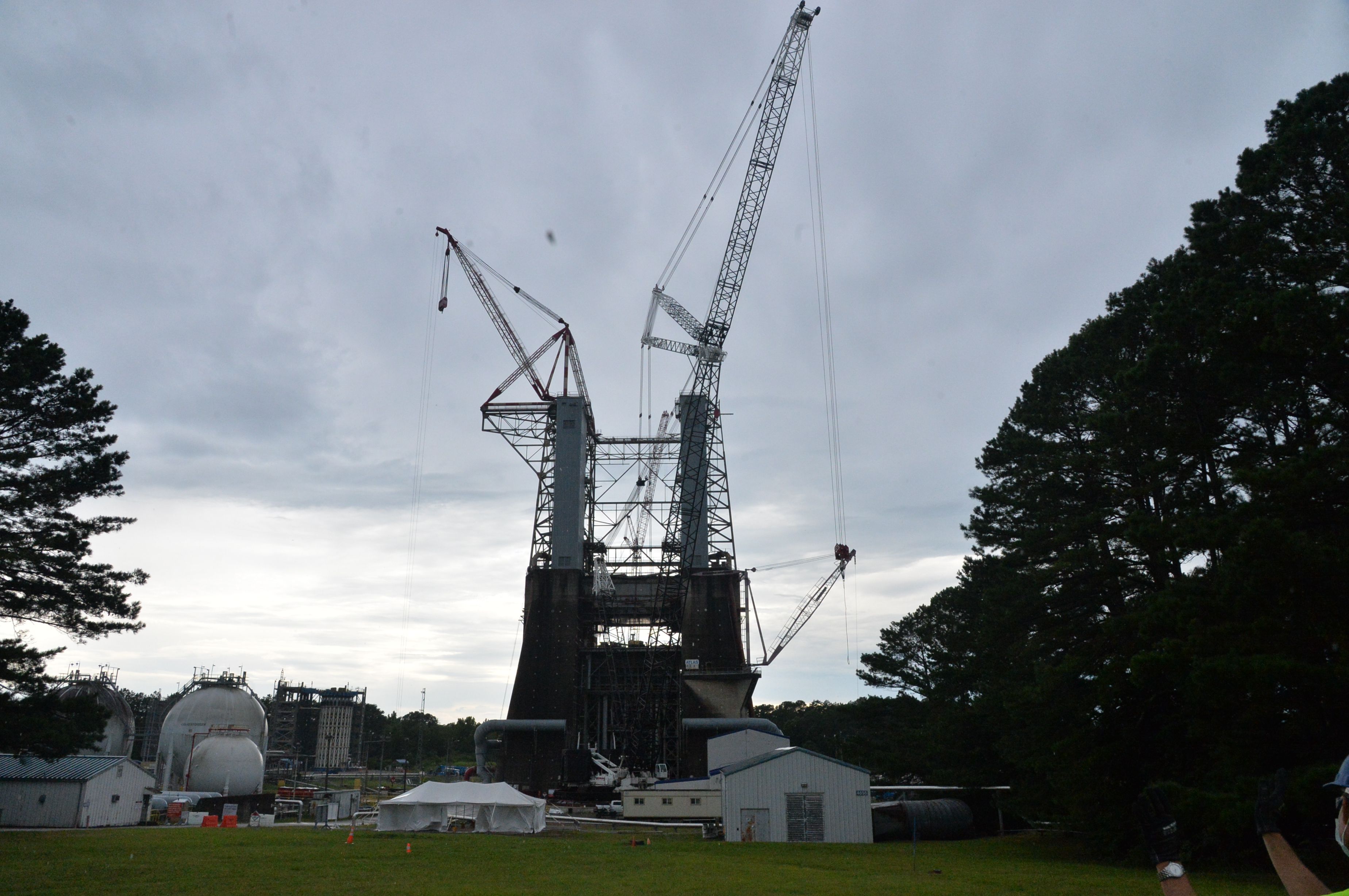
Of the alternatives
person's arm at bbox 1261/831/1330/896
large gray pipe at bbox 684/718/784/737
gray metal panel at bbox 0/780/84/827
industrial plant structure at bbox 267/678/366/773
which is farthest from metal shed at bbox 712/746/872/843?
industrial plant structure at bbox 267/678/366/773

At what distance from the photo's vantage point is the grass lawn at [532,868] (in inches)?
826

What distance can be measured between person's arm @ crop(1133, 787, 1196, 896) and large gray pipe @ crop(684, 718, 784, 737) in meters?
64.1

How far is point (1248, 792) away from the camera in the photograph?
22109 mm

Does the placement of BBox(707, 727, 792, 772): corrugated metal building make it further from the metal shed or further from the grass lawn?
the grass lawn

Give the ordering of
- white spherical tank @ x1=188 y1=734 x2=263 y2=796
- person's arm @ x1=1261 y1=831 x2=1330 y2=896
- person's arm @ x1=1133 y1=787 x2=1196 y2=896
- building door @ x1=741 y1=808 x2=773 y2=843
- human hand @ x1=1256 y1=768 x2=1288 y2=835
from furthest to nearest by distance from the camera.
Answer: white spherical tank @ x1=188 y1=734 x2=263 y2=796
building door @ x1=741 y1=808 x2=773 y2=843
human hand @ x1=1256 y1=768 x2=1288 y2=835
person's arm @ x1=1133 y1=787 x2=1196 y2=896
person's arm @ x1=1261 y1=831 x2=1330 y2=896

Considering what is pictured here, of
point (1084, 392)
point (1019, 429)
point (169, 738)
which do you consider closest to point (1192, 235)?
point (1084, 392)

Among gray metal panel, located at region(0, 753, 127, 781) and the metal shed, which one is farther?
gray metal panel, located at region(0, 753, 127, 781)

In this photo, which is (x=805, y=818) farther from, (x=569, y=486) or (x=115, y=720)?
(x=115, y=720)

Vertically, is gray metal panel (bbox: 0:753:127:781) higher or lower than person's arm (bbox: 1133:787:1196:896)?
lower

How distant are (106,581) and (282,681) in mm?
113129

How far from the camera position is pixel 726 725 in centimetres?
6712

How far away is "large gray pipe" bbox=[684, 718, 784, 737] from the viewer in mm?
66875

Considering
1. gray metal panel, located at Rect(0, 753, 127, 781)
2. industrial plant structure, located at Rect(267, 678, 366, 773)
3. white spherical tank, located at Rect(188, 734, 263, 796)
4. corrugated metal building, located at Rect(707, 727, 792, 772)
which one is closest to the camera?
gray metal panel, located at Rect(0, 753, 127, 781)

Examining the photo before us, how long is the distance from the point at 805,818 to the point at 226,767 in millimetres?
55543
